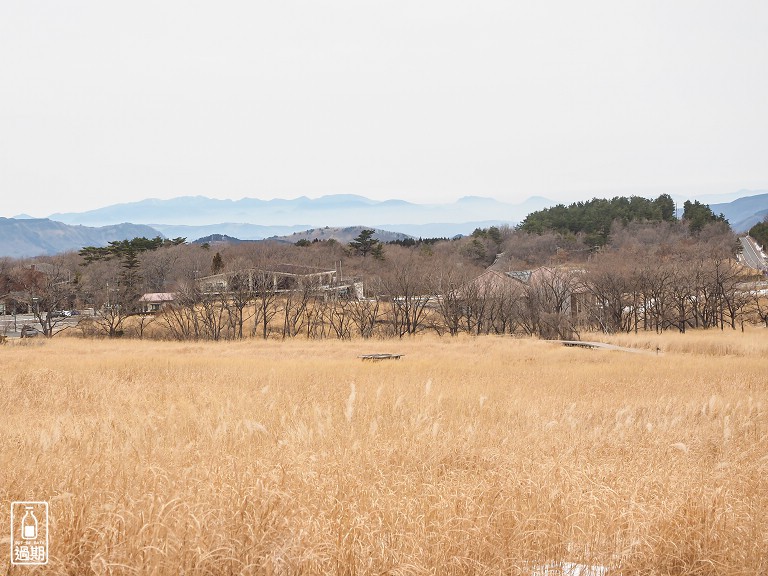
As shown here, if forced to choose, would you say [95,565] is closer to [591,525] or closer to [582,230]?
[591,525]

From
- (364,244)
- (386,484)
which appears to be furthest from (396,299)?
(386,484)

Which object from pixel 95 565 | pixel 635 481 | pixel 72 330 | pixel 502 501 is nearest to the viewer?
pixel 95 565

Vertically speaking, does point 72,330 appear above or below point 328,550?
A: below

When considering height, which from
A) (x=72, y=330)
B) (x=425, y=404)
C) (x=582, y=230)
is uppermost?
(x=582, y=230)

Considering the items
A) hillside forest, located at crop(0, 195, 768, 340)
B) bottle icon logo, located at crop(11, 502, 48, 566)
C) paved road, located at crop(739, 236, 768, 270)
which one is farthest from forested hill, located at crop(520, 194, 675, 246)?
bottle icon logo, located at crop(11, 502, 48, 566)

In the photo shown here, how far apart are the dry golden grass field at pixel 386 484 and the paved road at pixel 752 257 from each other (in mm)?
93955

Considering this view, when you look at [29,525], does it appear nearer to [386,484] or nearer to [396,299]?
[386,484]

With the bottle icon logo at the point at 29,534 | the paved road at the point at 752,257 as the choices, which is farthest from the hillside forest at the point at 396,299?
the bottle icon logo at the point at 29,534

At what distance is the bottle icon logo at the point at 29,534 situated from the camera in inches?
140

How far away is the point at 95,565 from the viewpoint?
11.1ft

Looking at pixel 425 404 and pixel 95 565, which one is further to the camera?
pixel 425 404

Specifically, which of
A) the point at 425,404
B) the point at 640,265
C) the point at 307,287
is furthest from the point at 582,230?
the point at 425,404

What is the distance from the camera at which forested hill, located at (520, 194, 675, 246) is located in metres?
124

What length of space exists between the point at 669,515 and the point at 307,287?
171 ft
